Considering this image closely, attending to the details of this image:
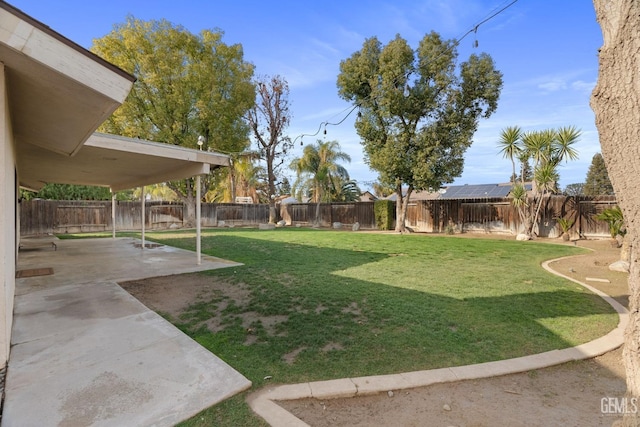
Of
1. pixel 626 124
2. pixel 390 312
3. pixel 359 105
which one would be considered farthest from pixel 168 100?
pixel 626 124

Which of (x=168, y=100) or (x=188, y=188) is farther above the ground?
(x=168, y=100)

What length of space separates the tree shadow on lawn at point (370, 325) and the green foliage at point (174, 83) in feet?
50.8

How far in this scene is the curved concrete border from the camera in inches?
83.5

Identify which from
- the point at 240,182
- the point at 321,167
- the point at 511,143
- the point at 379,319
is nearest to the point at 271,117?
the point at 321,167

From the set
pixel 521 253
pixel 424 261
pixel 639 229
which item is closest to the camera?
pixel 639 229

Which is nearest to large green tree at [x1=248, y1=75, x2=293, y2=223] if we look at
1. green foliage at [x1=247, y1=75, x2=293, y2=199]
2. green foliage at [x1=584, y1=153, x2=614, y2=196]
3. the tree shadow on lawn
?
green foliage at [x1=247, y1=75, x2=293, y2=199]

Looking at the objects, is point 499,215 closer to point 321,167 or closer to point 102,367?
point 321,167

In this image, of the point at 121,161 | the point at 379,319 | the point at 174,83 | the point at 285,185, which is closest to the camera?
the point at 379,319

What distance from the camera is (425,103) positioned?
14.2m

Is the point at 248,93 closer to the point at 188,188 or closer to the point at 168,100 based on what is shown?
the point at 168,100

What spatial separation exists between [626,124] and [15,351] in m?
4.88

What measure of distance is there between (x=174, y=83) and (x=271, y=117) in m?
6.31

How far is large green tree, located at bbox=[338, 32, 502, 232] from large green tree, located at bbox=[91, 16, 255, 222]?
9.10 metres

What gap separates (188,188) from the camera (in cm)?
1914
